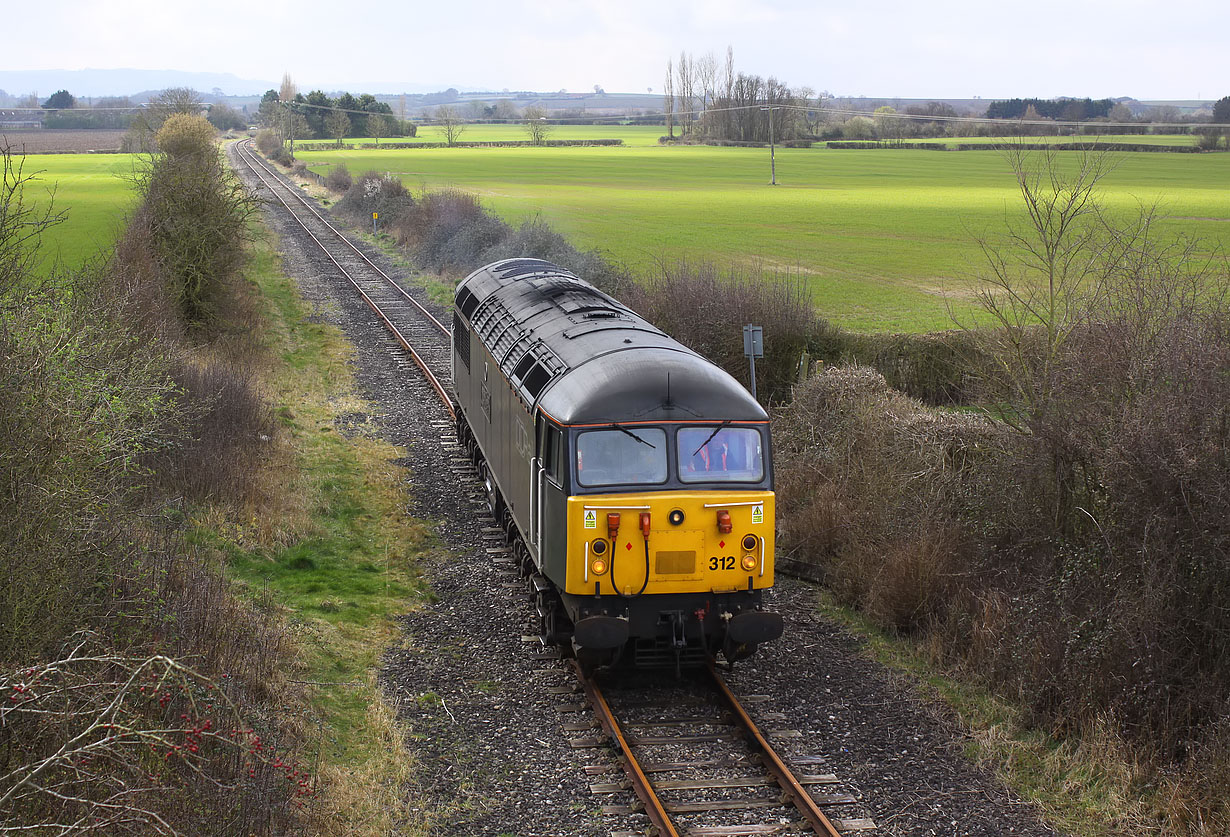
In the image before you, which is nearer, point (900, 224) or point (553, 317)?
point (553, 317)

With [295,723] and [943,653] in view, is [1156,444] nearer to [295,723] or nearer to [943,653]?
[943,653]

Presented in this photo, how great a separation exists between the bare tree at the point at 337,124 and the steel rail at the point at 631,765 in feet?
421

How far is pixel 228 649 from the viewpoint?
30.2ft

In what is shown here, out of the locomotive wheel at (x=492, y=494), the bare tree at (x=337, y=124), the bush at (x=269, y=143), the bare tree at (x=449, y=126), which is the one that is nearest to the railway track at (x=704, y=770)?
the locomotive wheel at (x=492, y=494)

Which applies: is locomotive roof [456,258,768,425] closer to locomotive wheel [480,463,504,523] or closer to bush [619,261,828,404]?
locomotive wheel [480,463,504,523]

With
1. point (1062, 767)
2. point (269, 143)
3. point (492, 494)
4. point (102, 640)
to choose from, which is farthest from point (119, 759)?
point (269, 143)

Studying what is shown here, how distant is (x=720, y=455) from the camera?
997 cm

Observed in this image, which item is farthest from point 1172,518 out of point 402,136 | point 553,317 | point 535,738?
point 402,136

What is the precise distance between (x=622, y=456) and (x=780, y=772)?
9.99 ft

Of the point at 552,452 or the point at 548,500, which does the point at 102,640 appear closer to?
the point at 548,500

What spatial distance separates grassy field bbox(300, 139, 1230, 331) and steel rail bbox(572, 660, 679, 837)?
17511 millimetres

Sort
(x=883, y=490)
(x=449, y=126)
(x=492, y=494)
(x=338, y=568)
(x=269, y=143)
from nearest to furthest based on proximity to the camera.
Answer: (x=338, y=568) → (x=883, y=490) → (x=492, y=494) → (x=269, y=143) → (x=449, y=126)

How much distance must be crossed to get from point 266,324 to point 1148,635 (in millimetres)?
23291

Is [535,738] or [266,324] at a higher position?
[266,324]
